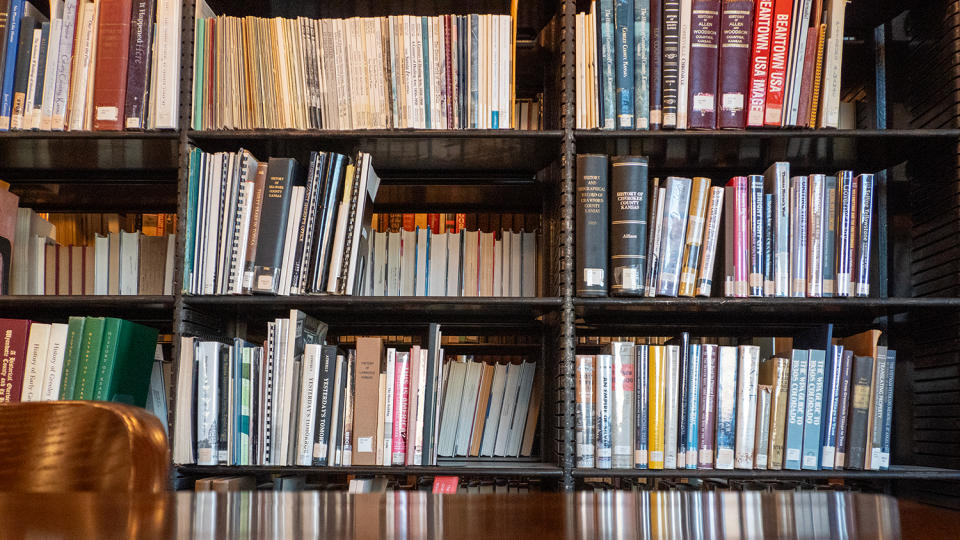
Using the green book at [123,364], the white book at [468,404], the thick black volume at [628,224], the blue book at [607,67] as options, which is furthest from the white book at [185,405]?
the blue book at [607,67]

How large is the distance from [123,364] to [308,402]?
416 mm

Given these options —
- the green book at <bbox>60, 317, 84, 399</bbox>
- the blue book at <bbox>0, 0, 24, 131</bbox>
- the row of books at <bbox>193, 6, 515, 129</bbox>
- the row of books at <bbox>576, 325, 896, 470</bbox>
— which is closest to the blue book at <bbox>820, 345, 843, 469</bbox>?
the row of books at <bbox>576, 325, 896, 470</bbox>

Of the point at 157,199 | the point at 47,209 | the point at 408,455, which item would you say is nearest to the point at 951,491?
the point at 408,455

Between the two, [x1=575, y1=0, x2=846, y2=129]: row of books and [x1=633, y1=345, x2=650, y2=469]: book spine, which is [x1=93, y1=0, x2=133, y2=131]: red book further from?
[x1=633, y1=345, x2=650, y2=469]: book spine

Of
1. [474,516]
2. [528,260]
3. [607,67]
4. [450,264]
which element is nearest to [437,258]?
[450,264]

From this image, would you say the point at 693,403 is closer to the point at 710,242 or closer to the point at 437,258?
the point at 710,242

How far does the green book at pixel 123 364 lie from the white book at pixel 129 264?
0.21 m

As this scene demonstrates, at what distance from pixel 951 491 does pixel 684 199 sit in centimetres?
84

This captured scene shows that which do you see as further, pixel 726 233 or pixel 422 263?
pixel 422 263

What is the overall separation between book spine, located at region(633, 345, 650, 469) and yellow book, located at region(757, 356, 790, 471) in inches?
10.3

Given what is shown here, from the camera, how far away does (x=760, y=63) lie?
1.79 metres

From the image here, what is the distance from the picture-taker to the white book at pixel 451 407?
1909 millimetres

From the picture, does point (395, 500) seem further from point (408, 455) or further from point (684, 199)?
point (684, 199)

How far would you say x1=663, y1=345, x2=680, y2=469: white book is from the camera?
5.66 feet
